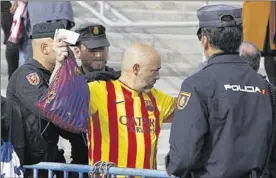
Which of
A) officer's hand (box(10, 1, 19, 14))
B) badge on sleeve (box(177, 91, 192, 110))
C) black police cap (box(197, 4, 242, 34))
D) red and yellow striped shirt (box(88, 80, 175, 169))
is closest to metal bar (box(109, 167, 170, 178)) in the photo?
red and yellow striped shirt (box(88, 80, 175, 169))

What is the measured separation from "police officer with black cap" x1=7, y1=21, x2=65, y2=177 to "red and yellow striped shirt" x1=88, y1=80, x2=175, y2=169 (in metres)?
0.26

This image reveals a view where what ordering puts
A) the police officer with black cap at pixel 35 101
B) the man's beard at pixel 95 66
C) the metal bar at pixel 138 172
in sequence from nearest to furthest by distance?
the metal bar at pixel 138 172, the police officer with black cap at pixel 35 101, the man's beard at pixel 95 66

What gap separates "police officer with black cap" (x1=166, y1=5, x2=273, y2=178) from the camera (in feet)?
11.6

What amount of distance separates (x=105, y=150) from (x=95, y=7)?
22.3ft

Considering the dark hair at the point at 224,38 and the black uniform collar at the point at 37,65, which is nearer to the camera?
the dark hair at the point at 224,38

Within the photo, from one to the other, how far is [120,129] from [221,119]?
0.95 m

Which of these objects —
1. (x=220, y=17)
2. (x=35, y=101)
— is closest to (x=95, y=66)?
(x=35, y=101)

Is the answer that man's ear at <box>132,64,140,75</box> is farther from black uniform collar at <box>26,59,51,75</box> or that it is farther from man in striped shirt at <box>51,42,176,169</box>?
black uniform collar at <box>26,59,51,75</box>

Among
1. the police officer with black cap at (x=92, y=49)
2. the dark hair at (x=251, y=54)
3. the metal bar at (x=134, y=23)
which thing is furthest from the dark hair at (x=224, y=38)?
the metal bar at (x=134, y=23)

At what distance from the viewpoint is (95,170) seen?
4.22 metres

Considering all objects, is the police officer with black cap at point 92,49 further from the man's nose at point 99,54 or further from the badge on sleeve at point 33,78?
the badge on sleeve at point 33,78

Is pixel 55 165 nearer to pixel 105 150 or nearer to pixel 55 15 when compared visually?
pixel 105 150

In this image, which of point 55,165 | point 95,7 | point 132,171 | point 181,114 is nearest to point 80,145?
point 55,165

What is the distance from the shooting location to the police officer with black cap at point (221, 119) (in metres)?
3.54
